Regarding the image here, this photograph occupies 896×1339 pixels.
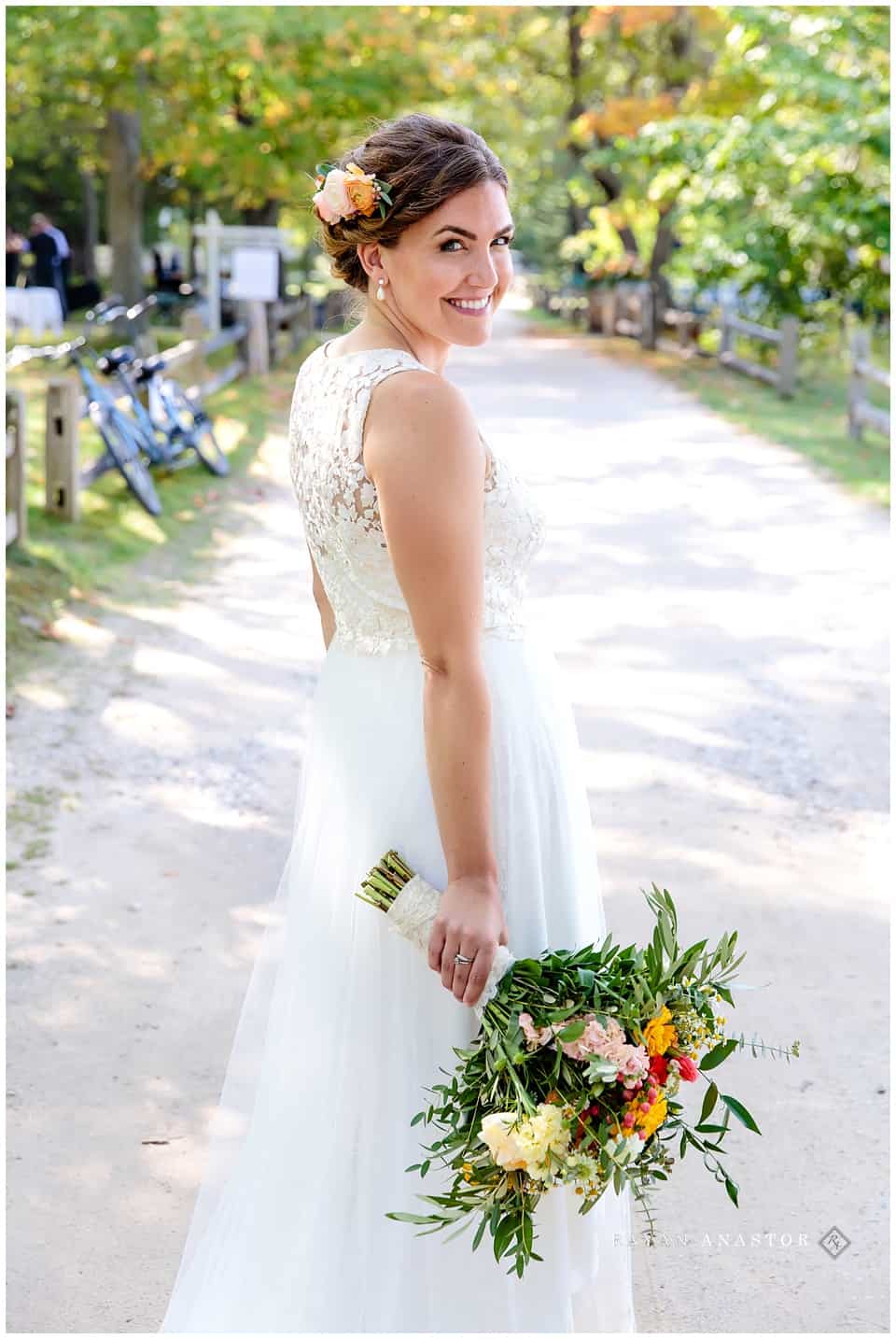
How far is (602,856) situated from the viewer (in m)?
5.06

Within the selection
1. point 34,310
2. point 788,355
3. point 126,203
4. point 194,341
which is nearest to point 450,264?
point 194,341

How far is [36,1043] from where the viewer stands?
3852 millimetres

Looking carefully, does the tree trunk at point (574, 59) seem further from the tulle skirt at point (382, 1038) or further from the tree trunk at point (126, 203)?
the tulle skirt at point (382, 1038)

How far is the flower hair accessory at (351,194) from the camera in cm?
214

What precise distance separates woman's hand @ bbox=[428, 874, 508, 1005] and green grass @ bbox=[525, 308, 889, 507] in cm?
→ 957

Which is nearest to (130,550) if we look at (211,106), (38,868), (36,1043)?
(38,868)

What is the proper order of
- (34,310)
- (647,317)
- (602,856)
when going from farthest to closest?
(647,317)
(34,310)
(602,856)

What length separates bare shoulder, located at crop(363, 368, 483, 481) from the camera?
202 cm

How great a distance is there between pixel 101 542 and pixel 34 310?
565 inches

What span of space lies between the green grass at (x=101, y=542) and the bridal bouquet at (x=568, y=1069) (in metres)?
4.93

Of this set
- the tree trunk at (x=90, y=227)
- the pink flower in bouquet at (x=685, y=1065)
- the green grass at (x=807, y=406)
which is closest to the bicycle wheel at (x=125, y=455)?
the green grass at (x=807, y=406)

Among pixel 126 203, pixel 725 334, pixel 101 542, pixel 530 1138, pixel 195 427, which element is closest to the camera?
pixel 530 1138

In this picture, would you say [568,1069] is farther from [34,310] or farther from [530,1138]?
[34,310]

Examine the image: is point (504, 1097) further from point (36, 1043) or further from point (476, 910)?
point (36, 1043)
